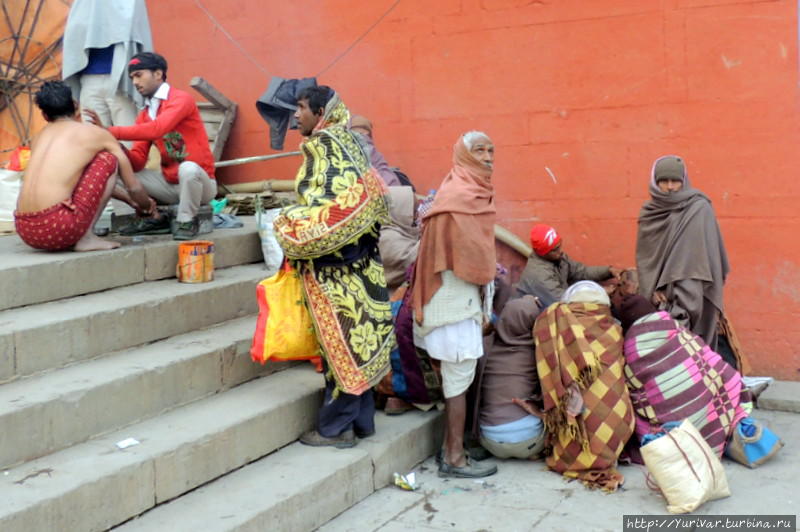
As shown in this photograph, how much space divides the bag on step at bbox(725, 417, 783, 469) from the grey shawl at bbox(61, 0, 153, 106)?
433cm

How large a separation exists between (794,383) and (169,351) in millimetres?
3881

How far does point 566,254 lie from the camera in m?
6.52

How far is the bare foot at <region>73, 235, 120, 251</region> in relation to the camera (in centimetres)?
509

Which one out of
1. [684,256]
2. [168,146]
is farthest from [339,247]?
[684,256]

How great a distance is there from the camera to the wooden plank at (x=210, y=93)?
7.20 metres

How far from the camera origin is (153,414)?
170 inches

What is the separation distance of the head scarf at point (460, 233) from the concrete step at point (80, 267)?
1.57 m

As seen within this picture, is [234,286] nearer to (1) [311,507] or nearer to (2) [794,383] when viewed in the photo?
(1) [311,507]

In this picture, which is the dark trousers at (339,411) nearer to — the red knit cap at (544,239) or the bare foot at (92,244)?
the bare foot at (92,244)

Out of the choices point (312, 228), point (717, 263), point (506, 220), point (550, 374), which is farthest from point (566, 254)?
point (312, 228)

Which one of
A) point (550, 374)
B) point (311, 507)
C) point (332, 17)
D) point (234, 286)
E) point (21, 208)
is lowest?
point (311, 507)

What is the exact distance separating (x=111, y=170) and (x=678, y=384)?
317 cm

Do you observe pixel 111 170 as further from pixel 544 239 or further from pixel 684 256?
pixel 684 256

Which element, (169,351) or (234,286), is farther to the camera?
(234,286)
